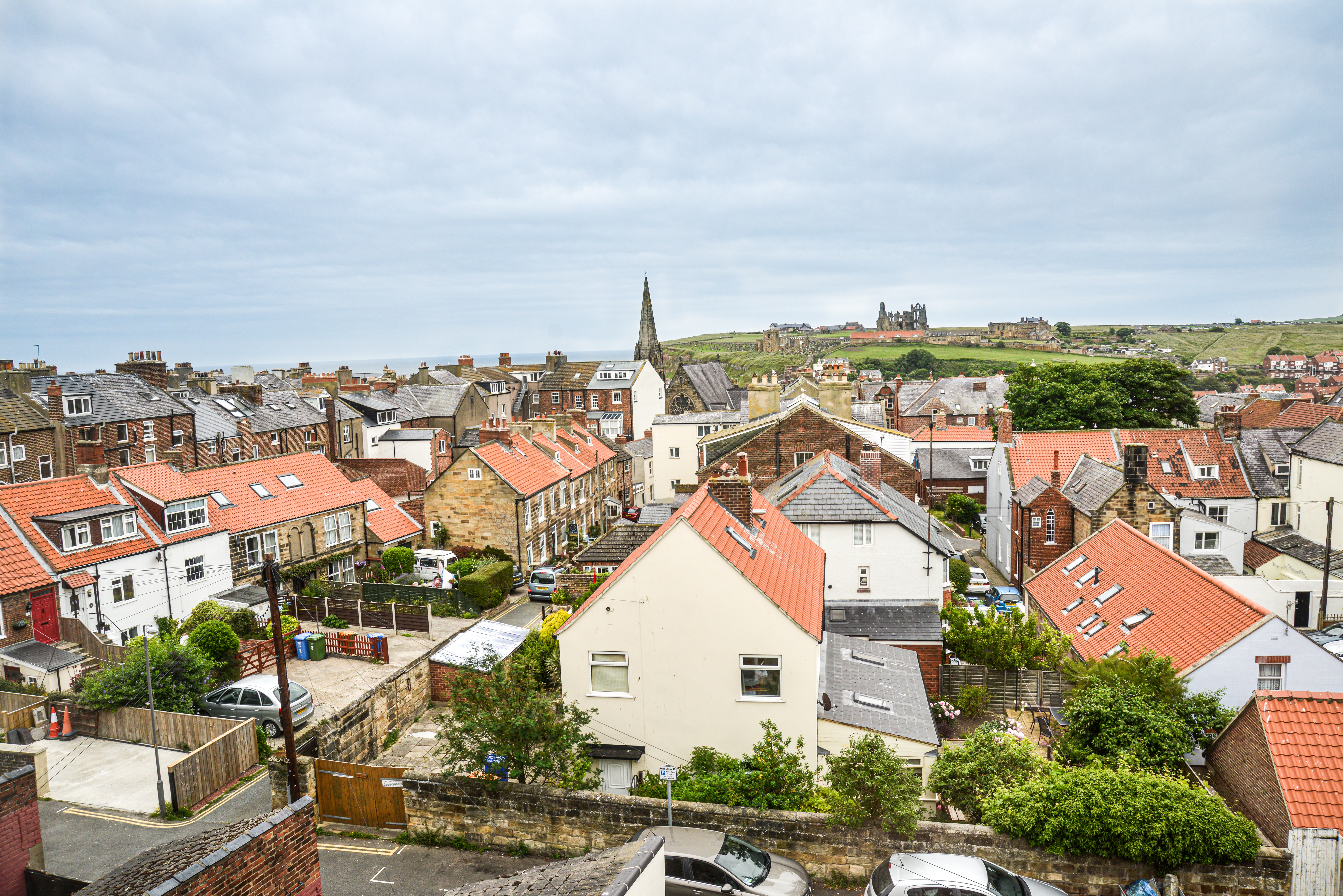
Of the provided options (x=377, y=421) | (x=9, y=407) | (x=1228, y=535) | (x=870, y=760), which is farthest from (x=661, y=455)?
(x=870, y=760)

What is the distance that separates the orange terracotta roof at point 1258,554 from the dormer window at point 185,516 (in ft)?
175

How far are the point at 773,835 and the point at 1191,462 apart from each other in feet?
150

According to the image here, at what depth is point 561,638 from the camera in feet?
60.4

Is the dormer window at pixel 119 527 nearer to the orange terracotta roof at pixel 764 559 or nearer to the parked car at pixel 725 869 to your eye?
the orange terracotta roof at pixel 764 559

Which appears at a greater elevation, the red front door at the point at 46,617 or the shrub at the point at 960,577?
the red front door at the point at 46,617

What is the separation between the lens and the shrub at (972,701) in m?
24.0

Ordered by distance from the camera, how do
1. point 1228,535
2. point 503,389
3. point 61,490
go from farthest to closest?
point 503,389
point 1228,535
point 61,490

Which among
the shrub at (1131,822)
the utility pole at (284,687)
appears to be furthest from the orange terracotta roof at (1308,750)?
the utility pole at (284,687)

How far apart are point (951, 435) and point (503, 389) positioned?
56758 mm

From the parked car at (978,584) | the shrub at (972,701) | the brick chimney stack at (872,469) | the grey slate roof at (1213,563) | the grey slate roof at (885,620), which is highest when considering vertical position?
the brick chimney stack at (872,469)

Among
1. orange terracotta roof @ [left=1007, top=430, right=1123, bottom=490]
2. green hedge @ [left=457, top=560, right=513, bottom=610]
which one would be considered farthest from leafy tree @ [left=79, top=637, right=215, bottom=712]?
orange terracotta roof @ [left=1007, top=430, right=1123, bottom=490]

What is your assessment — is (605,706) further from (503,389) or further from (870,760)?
(503,389)

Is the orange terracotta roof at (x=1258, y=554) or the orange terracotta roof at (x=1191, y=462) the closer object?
the orange terracotta roof at (x=1258, y=554)

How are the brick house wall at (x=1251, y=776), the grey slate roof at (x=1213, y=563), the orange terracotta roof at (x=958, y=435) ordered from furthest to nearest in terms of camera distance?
the orange terracotta roof at (x=958, y=435) → the grey slate roof at (x=1213, y=563) → the brick house wall at (x=1251, y=776)
